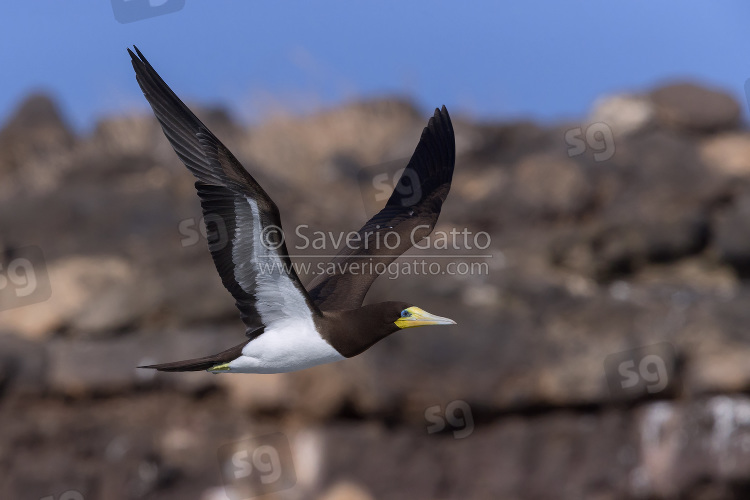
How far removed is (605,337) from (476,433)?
96.1 inches

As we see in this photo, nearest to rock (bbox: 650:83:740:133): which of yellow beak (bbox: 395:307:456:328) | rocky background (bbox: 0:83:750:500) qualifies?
rocky background (bbox: 0:83:750:500)

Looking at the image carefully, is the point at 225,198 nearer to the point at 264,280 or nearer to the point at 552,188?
the point at 264,280

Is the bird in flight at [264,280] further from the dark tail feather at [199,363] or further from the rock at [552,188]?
the rock at [552,188]

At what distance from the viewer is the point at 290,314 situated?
337 inches

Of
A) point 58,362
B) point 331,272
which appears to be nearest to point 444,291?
point 58,362

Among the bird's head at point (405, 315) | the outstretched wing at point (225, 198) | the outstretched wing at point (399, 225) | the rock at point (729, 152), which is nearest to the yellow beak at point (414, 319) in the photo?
the bird's head at point (405, 315)

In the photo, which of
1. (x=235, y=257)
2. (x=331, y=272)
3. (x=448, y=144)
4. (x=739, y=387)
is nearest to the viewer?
(x=235, y=257)

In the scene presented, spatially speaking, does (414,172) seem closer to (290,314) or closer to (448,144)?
(448,144)

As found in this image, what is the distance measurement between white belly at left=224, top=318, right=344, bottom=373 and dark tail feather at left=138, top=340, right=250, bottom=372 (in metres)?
0.05

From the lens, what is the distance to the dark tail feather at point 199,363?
26.8 ft

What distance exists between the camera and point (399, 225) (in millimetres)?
10414

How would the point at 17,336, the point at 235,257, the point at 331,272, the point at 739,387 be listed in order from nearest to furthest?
1. the point at 235,257
2. the point at 331,272
3. the point at 739,387
4. the point at 17,336

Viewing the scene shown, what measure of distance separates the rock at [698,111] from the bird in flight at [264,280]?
18318mm

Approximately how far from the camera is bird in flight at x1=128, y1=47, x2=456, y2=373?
25.7 ft
